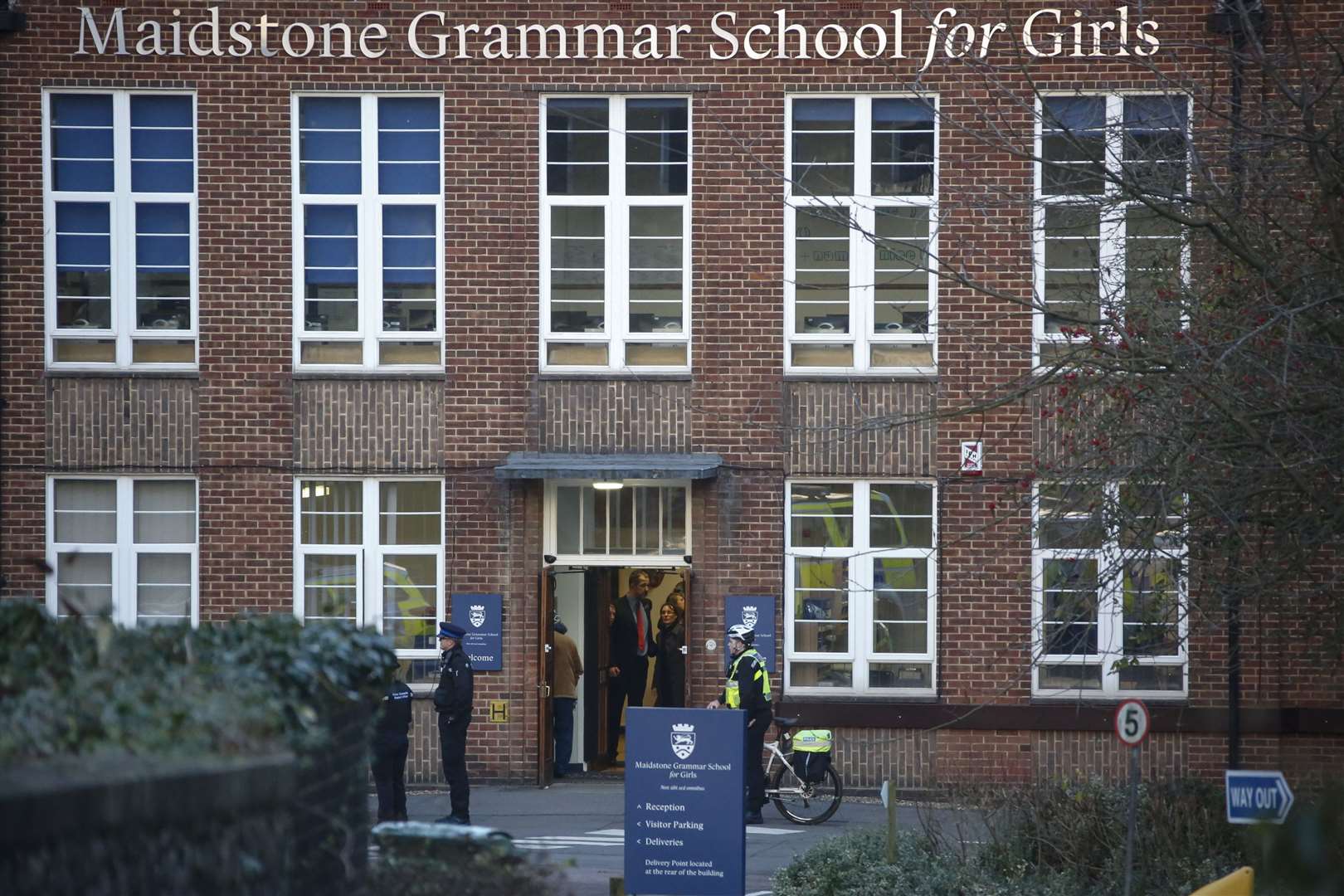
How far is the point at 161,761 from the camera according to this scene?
4.29m

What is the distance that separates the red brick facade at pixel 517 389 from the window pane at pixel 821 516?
26 centimetres

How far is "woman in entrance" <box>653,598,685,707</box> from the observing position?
59.0 ft

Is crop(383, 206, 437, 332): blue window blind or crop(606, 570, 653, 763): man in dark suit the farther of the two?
crop(606, 570, 653, 763): man in dark suit

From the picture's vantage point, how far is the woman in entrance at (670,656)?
17969mm

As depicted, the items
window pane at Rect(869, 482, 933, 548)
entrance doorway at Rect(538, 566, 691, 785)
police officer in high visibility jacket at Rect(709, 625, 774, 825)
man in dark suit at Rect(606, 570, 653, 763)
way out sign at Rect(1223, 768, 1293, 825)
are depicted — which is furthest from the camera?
man in dark suit at Rect(606, 570, 653, 763)

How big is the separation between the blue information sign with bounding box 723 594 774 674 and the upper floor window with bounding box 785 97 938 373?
247cm

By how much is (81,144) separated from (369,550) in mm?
5295

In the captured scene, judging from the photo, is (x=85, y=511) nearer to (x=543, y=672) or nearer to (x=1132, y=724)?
(x=543, y=672)

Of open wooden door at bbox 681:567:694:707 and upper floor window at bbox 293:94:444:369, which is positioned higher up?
upper floor window at bbox 293:94:444:369

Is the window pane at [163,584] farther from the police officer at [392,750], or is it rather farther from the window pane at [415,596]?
the police officer at [392,750]

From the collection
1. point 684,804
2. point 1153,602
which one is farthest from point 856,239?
point 684,804

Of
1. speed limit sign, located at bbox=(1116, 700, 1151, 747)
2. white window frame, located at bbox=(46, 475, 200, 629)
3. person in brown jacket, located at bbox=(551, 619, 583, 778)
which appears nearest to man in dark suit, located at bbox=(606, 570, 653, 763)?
person in brown jacket, located at bbox=(551, 619, 583, 778)

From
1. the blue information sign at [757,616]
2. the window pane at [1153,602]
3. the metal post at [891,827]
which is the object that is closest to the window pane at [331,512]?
the blue information sign at [757,616]

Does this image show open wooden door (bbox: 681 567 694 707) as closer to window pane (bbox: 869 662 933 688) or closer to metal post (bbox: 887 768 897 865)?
window pane (bbox: 869 662 933 688)
